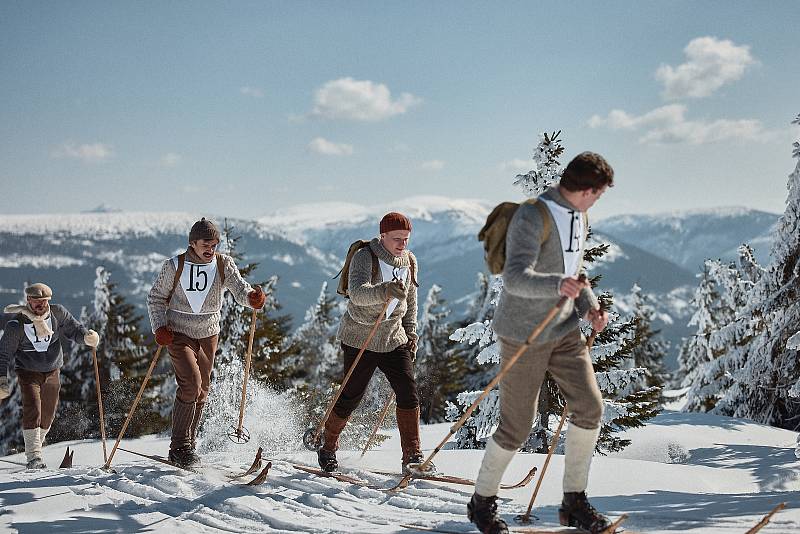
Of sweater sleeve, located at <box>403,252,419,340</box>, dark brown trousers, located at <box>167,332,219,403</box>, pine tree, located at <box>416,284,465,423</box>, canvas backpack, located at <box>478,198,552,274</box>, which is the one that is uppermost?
canvas backpack, located at <box>478,198,552,274</box>

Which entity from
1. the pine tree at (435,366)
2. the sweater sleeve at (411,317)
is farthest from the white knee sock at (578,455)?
the pine tree at (435,366)

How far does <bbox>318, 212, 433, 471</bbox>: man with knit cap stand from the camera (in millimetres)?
5605

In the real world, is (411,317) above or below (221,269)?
below

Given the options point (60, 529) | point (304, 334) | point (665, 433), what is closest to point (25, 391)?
point (60, 529)

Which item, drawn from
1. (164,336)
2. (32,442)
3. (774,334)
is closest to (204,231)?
(164,336)

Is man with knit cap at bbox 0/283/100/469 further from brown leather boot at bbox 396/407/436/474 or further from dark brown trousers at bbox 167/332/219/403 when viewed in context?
brown leather boot at bbox 396/407/436/474

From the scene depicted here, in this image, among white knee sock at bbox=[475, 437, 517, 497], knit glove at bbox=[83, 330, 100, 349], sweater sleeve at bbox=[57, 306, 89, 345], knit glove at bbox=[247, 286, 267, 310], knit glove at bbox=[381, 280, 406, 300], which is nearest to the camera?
white knee sock at bbox=[475, 437, 517, 497]

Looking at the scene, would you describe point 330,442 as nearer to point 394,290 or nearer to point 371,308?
point 371,308

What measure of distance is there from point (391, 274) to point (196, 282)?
2.00 meters

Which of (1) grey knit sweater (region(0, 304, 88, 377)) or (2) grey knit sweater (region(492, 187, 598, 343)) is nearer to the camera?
(2) grey knit sweater (region(492, 187, 598, 343))

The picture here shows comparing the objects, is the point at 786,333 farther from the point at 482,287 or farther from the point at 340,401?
the point at 482,287

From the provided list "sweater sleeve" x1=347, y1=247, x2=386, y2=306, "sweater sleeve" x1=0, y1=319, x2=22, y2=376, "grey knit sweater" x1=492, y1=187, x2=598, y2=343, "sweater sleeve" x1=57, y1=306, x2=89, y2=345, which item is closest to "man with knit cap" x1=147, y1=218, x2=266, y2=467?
"sweater sleeve" x1=347, y1=247, x2=386, y2=306

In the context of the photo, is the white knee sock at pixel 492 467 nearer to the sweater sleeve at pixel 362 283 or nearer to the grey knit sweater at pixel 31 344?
the sweater sleeve at pixel 362 283

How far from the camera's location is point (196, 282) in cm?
612
